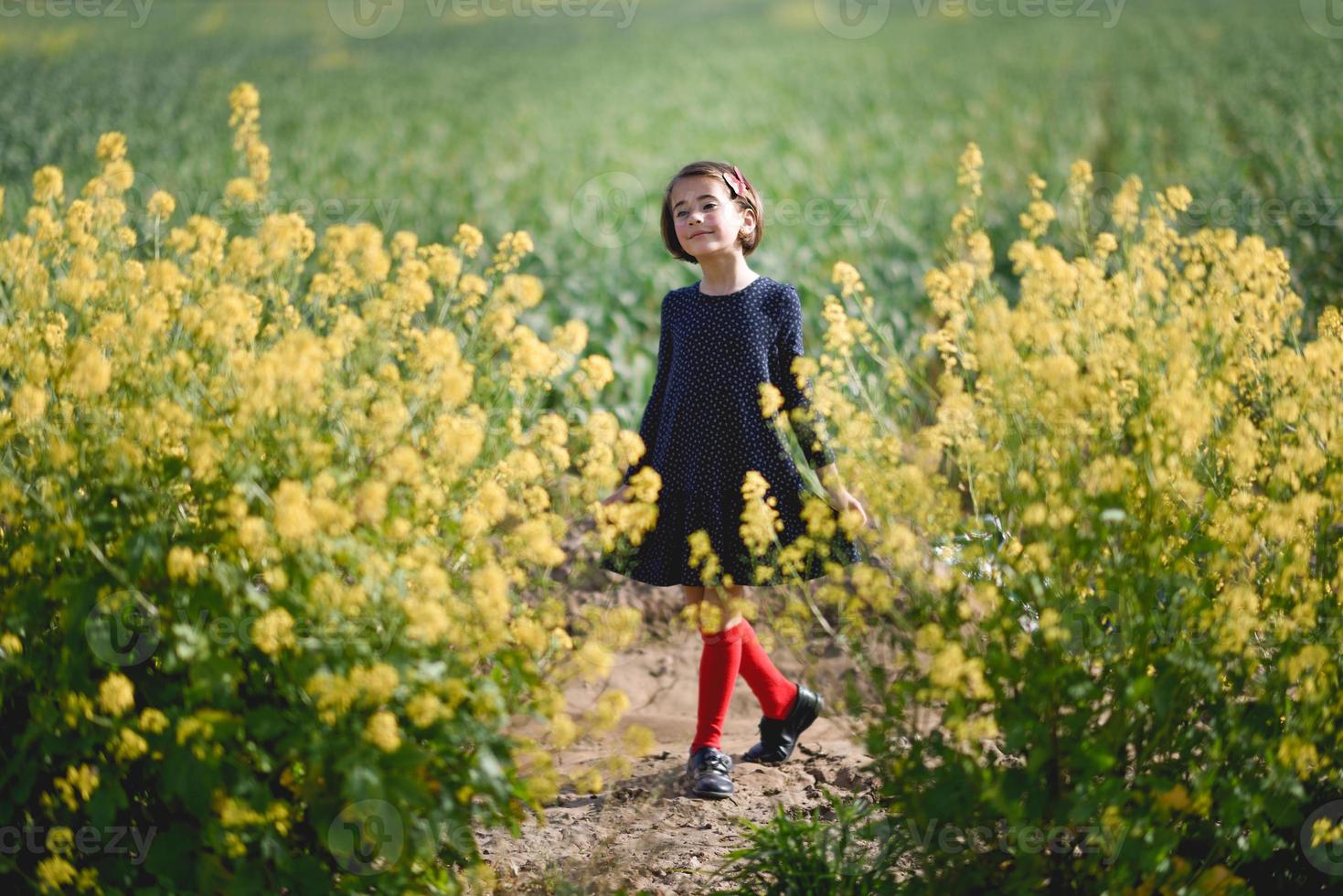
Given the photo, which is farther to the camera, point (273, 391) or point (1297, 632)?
point (1297, 632)

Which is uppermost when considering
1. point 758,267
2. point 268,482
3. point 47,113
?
point 47,113

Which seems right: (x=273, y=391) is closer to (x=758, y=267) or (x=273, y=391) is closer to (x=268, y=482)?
(x=268, y=482)

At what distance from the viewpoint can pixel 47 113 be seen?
11.0 m

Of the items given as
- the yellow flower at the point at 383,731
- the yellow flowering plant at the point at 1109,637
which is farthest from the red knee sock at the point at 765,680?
the yellow flower at the point at 383,731

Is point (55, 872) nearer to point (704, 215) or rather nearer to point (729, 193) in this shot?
point (704, 215)

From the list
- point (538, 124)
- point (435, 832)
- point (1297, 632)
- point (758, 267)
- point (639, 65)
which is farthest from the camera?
point (639, 65)

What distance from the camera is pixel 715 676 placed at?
2.99 meters

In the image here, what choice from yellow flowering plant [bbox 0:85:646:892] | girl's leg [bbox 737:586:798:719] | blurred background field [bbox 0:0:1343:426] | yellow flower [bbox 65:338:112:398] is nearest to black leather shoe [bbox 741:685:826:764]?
girl's leg [bbox 737:586:798:719]

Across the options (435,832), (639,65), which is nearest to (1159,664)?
(435,832)

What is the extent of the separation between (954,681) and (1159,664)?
15.8 inches
